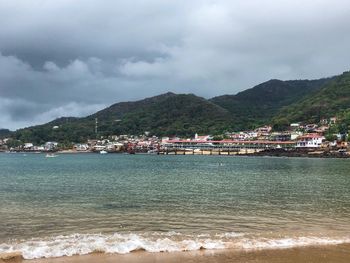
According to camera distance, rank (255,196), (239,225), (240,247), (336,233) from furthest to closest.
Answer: (255,196), (239,225), (336,233), (240,247)

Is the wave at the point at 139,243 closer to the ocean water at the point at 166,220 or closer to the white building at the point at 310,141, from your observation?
the ocean water at the point at 166,220

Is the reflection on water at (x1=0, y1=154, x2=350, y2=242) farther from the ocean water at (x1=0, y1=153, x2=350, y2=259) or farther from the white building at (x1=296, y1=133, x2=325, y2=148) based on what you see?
the white building at (x1=296, y1=133, x2=325, y2=148)

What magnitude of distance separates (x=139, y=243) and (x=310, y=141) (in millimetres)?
152575

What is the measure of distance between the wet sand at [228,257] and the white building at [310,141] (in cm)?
14803

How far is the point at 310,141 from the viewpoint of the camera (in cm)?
16025

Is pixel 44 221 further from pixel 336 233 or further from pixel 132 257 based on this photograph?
pixel 336 233

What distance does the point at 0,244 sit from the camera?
650 inches

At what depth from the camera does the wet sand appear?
46.0 feet

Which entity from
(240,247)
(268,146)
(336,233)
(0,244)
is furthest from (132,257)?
(268,146)

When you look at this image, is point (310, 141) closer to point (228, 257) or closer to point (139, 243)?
point (139, 243)

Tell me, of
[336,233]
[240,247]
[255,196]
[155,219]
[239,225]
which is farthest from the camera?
[255,196]

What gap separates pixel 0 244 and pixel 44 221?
5.40 m

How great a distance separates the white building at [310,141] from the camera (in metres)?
158

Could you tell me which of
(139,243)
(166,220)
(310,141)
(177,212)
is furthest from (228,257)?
(310,141)
